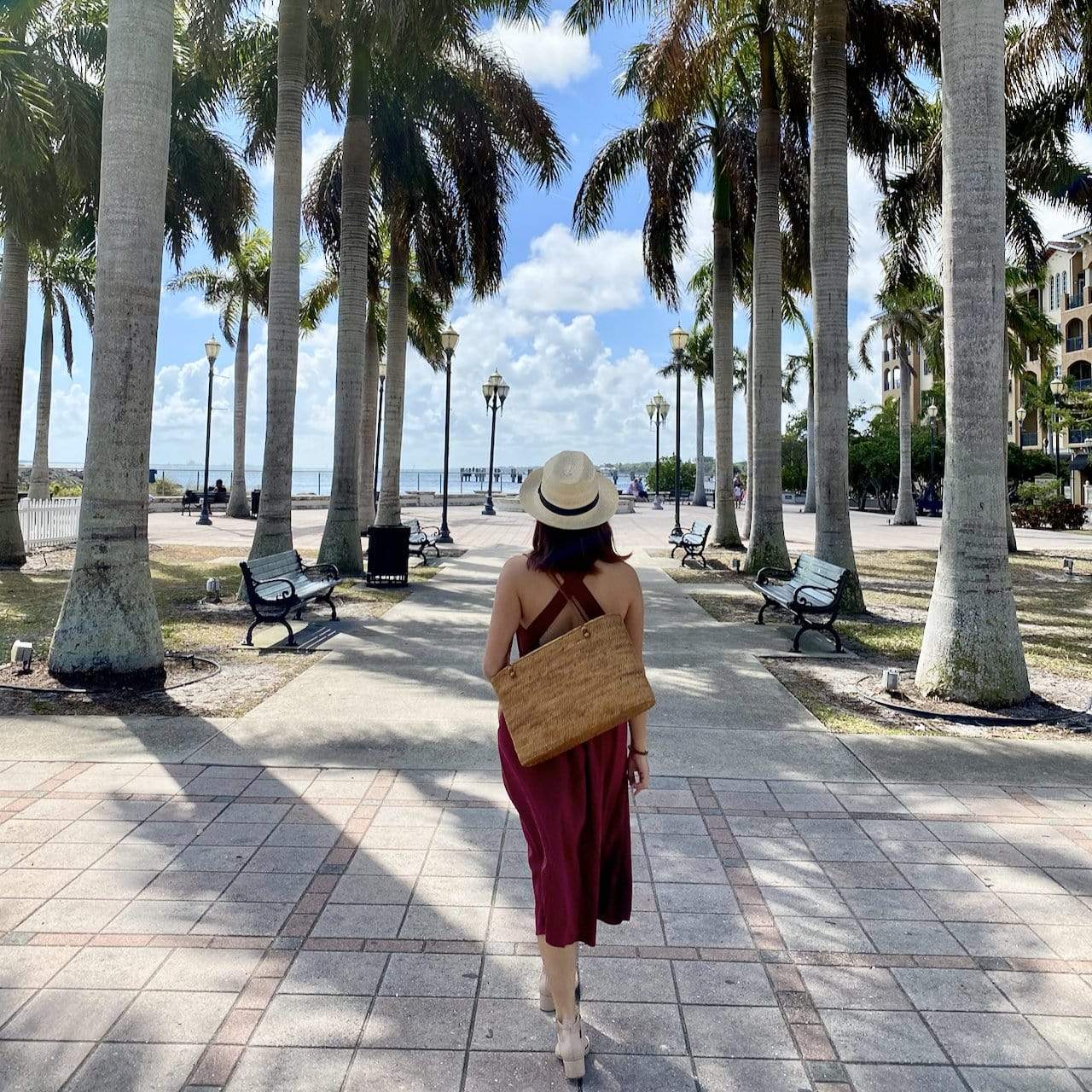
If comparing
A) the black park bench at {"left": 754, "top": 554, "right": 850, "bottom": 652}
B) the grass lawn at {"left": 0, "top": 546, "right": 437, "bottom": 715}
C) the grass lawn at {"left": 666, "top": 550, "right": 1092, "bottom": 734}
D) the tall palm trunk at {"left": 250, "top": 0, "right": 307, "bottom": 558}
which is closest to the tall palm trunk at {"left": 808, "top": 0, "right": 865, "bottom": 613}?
the black park bench at {"left": 754, "top": 554, "right": 850, "bottom": 652}

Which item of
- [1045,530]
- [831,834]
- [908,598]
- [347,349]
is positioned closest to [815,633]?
[908,598]

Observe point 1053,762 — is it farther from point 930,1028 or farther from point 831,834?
point 930,1028

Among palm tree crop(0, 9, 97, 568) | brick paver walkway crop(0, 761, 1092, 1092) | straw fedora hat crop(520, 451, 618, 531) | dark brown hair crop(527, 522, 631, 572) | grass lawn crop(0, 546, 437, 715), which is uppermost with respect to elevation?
palm tree crop(0, 9, 97, 568)

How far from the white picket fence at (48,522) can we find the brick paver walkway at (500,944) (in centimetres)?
1667

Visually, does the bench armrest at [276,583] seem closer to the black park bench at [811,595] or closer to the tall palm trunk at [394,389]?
the black park bench at [811,595]

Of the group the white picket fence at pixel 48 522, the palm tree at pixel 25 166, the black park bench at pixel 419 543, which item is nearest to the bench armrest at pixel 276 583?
the black park bench at pixel 419 543

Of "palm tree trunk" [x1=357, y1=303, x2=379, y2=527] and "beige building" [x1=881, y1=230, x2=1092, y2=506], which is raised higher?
"beige building" [x1=881, y1=230, x2=1092, y2=506]

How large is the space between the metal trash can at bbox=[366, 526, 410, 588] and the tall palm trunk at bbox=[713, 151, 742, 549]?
869 centimetres

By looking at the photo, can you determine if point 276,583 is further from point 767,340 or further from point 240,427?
point 240,427

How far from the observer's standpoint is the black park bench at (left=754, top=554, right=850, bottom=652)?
Result: 970 centimetres

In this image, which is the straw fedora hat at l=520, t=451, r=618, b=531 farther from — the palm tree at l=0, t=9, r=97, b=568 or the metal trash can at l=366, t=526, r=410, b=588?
the metal trash can at l=366, t=526, r=410, b=588

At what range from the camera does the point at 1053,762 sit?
5.86 m

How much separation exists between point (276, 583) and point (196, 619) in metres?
1.66

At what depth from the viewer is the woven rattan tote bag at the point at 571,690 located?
2.58 meters
